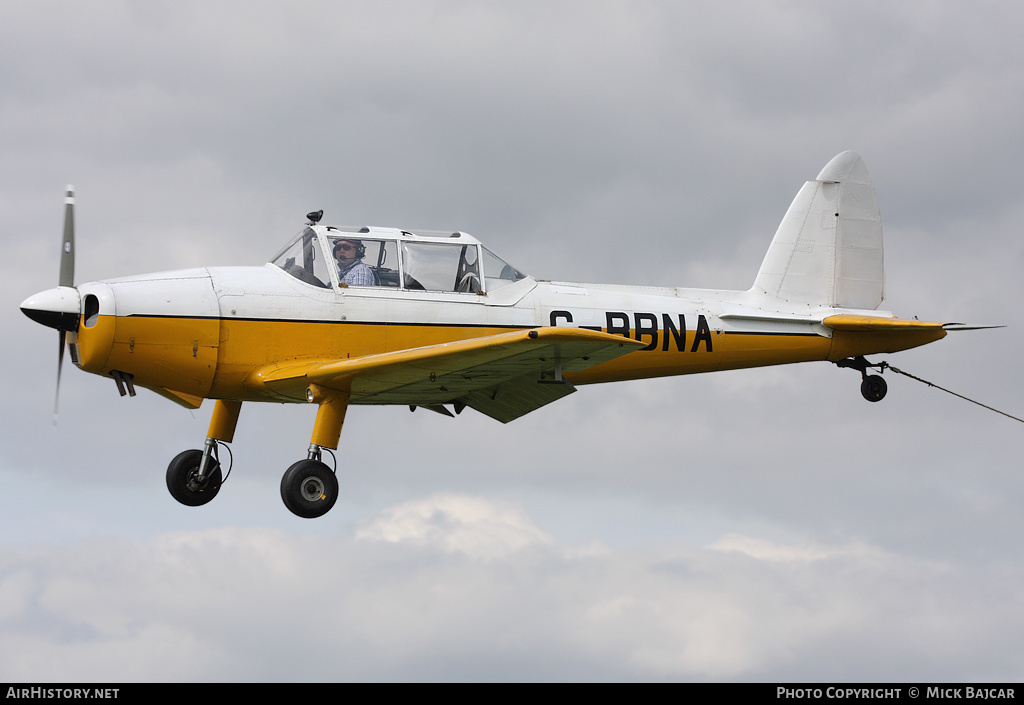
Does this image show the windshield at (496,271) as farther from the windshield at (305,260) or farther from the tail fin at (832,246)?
the tail fin at (832,246)

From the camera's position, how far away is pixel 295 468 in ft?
38.4

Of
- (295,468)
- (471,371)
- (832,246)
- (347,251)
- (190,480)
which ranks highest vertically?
(832,246)

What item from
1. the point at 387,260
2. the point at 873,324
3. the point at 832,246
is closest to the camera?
the point at 387,260

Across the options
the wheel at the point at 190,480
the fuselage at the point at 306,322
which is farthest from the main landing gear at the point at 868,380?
the wheel at the point at 190,480

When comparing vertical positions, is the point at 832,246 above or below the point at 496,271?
above

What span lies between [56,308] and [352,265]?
9.56 feet

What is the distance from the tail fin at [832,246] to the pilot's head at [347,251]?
5176mm

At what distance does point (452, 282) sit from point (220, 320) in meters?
2.45

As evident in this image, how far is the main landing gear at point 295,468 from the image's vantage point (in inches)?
459

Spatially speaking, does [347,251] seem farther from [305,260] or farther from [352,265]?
[305,260]

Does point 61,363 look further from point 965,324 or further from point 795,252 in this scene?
point 965,324

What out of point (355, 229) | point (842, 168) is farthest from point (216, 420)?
point (842, 168)

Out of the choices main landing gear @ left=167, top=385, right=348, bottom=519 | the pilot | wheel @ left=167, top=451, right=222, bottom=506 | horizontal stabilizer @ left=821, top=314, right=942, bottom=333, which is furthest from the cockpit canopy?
horizontal stabilizer @ left=821, top=314, right=942, bottom=333

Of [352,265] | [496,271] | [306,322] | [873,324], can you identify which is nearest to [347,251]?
[352,265]
